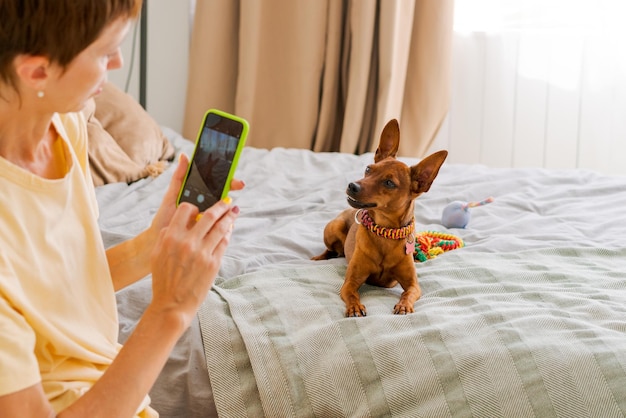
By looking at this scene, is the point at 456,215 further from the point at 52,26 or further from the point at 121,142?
the point at 52,26

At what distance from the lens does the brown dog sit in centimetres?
156

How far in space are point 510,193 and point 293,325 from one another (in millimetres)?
1106

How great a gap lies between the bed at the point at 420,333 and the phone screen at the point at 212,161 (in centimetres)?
39

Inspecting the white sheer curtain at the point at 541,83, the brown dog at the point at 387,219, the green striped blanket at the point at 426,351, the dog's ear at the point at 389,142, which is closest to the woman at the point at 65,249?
the green striped blanket at the point at 426,351

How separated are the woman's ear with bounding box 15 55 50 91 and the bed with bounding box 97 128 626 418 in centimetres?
63

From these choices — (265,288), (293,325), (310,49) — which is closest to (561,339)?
(293,325)

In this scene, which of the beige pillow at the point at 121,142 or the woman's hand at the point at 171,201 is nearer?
the woman's hand at the point at 171,201

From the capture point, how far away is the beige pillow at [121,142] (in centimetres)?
235

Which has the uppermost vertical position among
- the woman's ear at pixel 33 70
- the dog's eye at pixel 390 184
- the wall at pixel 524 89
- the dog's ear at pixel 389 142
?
the wall at pixel 524 89

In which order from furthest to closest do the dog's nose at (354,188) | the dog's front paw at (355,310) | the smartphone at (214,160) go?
the dog's nose at (354,188), the dog's front paw at (355,310), the smartphone at (214,160)

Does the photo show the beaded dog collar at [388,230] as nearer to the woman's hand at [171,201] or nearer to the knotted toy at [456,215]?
the knotted toy at [456,215]

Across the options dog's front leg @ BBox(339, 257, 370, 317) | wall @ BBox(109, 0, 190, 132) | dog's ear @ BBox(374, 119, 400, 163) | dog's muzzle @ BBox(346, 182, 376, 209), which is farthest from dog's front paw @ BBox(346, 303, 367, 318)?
wall @ BBox(109, 0, 190, 132)

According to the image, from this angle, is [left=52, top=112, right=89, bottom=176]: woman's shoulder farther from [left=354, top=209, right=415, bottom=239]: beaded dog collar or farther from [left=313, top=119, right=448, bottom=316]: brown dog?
[left=354, top=209, right=415, bottom=239]: beaded dog collar

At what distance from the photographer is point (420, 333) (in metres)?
1.31
